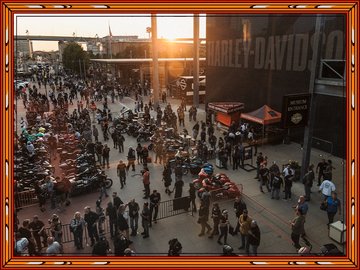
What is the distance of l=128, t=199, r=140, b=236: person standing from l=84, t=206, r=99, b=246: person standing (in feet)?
4.01

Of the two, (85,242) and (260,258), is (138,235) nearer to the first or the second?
(85,242)

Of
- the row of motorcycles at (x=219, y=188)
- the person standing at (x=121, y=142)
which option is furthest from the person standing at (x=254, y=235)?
the person standing at (x=121, y=142)

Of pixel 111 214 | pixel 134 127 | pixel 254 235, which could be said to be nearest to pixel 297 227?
pixel 254 235

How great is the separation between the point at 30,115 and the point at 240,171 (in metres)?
20.9

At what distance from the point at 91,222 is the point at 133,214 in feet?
4.94

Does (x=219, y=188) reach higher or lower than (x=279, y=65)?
lower

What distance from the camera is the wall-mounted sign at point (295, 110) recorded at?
1461 cm

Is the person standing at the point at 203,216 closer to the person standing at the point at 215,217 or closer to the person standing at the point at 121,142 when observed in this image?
the person standing at the point at 215,217

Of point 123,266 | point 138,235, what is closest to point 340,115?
point 138,235

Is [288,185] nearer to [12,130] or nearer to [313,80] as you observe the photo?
[313,80]

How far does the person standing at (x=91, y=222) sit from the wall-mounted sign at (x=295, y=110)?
30.3 feet

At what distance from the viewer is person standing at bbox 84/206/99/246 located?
11117mm

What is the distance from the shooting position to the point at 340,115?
20.1 metres

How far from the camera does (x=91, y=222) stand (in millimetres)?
11188
